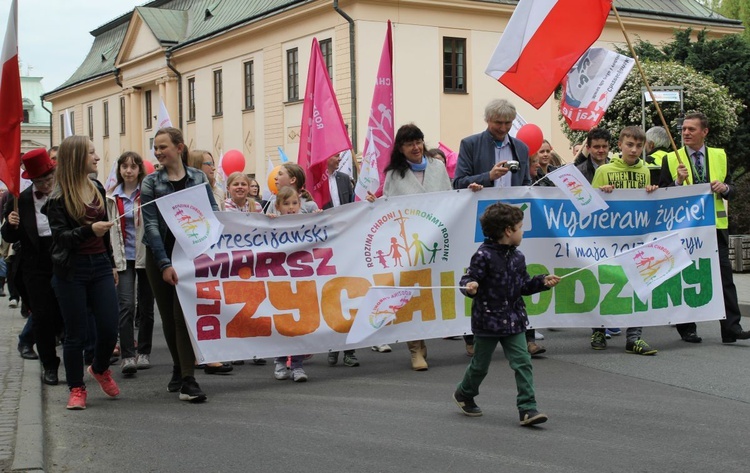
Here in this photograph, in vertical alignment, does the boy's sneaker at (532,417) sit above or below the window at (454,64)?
below

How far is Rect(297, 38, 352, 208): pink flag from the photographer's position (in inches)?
438

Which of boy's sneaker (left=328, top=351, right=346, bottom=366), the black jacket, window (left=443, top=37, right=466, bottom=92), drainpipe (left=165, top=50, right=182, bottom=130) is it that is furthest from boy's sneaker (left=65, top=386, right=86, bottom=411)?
drainpipe (left=165, top=50, right=182, bottom=130)

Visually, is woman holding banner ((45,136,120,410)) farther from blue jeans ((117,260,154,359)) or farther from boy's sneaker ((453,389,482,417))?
boy's sneaker ((453,389,482,417))

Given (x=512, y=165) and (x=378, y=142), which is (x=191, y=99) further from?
(x=512, y=165)

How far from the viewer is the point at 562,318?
930 centimetres

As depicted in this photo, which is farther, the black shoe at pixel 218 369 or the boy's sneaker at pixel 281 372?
the black shoe at pixel 218 369

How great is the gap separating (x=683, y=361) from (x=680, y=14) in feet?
109

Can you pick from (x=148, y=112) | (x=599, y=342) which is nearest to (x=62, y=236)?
(x=599, y=342)

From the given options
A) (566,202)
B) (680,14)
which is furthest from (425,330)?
(680,14)

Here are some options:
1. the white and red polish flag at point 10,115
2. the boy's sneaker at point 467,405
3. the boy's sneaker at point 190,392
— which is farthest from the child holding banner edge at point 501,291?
the white and red polish flag at point 10,115

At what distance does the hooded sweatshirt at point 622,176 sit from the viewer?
977 centimetres

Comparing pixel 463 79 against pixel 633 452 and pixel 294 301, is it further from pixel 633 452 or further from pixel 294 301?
pixel 633 452

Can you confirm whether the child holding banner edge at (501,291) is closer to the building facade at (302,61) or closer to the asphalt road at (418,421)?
the asphalt road at (418,421)

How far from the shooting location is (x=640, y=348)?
29.6 feet
